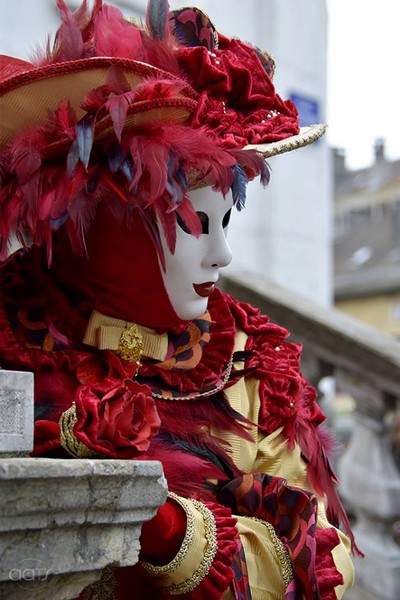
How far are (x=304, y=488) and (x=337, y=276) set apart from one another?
24.9 m

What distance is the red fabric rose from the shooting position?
1285mm

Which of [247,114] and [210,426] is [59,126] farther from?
[210,426]

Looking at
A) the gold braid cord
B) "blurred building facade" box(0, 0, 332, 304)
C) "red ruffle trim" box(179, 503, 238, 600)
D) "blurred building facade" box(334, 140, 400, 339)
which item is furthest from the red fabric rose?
"blurred building facade" box(334, 140, 400, 339)

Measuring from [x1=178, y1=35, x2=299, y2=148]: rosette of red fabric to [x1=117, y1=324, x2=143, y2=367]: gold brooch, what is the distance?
371 millimetres

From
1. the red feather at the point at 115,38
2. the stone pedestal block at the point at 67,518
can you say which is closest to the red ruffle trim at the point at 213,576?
the stone pedestal block at the point at 67,518

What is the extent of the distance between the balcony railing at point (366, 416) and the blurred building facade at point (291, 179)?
34.0 inches

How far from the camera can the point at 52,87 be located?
158 centimetres

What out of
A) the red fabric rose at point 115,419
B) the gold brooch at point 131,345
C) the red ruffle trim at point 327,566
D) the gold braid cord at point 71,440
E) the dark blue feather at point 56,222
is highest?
the dark blue feather at point 56,222

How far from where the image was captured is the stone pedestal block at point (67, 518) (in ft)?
3.42

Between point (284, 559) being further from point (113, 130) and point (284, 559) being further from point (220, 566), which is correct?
point (113, 130)

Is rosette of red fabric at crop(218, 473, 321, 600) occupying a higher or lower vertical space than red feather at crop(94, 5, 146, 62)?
lower

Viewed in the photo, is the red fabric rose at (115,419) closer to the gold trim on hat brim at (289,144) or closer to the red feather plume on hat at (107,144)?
the red feather plume on hat at (107,144)

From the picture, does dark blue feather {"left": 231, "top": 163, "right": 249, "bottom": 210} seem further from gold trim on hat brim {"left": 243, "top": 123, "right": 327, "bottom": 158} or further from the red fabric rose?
the red fabric rose

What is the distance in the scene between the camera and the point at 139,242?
5.64 ft
